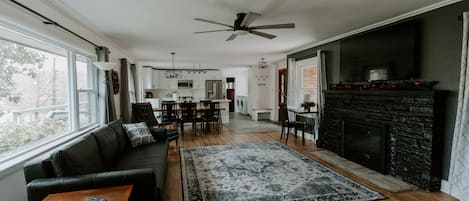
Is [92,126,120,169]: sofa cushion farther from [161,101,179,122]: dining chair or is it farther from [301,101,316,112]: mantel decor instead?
[301,101,316,112]: mantel decor

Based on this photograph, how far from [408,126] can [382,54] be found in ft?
3.87

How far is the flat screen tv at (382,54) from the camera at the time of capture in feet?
10.6

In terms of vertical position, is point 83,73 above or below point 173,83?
below

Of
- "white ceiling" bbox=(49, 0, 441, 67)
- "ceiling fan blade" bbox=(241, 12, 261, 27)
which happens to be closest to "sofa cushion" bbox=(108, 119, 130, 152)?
"white ceiling" bbox=(49, 0, 441, 67)

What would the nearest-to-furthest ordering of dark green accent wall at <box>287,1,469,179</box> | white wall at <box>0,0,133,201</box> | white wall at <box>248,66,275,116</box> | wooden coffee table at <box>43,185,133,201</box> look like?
wooden coffee table at <box>43,185,133,201</box>, white wall at <box>0,0,133,201</box>, dark green accent wall at <box>287,1,469,179</box>, white wall at <box>248,66,275,116</box>

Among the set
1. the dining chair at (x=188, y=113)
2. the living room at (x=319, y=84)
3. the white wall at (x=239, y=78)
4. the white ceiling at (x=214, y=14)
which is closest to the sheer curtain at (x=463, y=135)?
the living room at (x=319, y=84)

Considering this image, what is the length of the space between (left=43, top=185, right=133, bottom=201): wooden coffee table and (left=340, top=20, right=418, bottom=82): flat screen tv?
3.76m

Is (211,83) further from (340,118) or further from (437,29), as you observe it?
(437,29)

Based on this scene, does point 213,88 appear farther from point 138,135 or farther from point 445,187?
point 445,187

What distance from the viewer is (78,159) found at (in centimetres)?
→ 205

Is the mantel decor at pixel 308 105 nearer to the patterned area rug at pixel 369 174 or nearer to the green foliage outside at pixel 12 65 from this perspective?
the patterned area rug at pixel 369 174

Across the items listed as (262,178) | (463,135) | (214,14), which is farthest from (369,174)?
(214,14)

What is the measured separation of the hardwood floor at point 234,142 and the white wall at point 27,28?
1.39m

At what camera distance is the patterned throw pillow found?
3.59 meters
